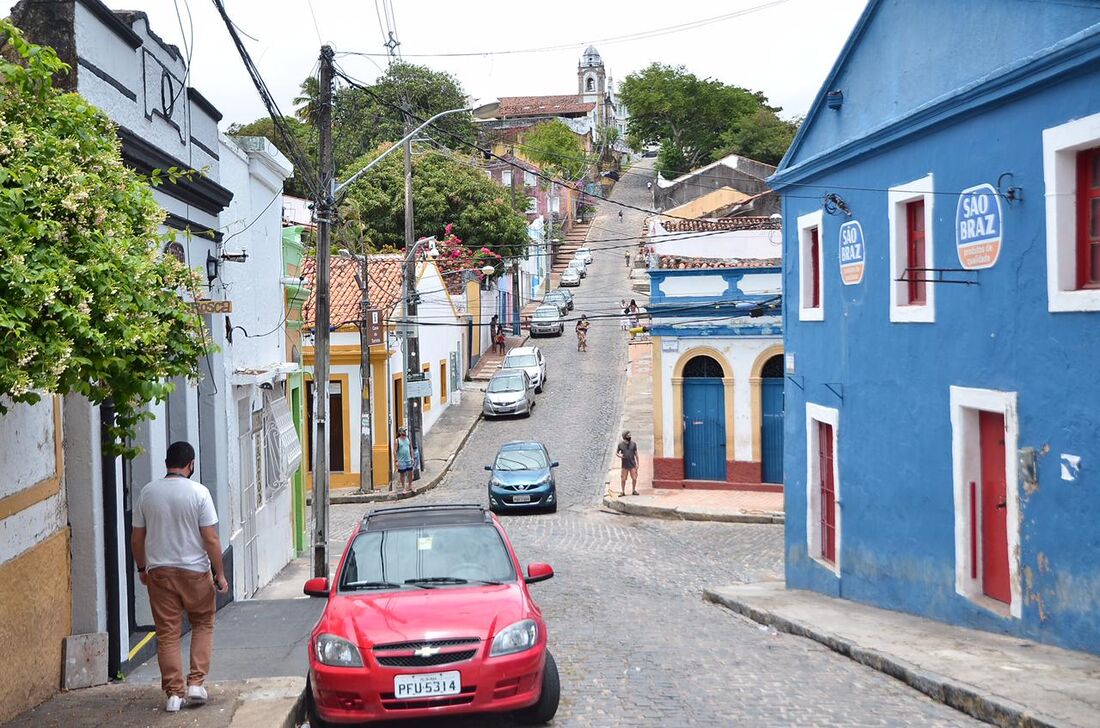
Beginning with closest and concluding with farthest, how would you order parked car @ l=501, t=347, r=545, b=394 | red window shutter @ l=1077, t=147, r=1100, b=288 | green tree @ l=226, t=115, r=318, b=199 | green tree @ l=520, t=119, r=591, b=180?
red window shutter @ l=1077, t=147, r=1100, b=288, parked car @ l=501, t=347, r=545, b=394, green tree @ l=226, t=115, r=318, b=199, green tree @ l=520, t=119, r=591, b=180

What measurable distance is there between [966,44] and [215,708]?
8.92 m

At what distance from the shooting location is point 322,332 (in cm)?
1530

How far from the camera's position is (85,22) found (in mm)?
9016

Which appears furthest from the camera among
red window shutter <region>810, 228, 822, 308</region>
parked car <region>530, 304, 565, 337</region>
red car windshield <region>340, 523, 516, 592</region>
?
parked car <region>530, 304, 565, 337</region>

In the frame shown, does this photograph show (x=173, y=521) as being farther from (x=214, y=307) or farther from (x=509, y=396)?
(x=509, y=396)

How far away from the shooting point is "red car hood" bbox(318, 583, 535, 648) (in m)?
7.09

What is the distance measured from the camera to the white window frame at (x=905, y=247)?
11.3 meters

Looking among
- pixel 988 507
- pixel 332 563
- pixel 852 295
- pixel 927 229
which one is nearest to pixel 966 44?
pixel 927 229

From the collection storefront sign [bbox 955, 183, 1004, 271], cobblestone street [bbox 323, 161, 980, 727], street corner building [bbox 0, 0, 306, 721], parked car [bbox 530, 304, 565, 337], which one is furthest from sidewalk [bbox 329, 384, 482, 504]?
storefront sign [bbox 955, 183, 1004, 271]

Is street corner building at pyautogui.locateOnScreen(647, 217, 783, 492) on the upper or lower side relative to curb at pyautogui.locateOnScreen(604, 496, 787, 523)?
upper

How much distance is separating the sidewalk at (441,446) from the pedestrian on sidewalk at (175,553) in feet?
60.5

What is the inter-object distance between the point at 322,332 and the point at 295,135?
1388 inches

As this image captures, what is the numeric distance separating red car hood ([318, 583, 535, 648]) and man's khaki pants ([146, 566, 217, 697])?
781 mm

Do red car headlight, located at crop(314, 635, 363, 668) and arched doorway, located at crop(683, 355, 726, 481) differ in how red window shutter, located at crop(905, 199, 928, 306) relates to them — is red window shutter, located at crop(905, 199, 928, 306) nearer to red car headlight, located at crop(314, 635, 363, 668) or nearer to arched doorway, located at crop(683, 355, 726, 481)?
red car headlight, located at crop(314, 635, 363, 668)
